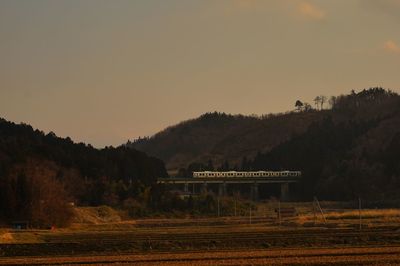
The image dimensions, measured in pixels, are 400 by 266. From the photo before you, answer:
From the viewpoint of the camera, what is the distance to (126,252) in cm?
3909

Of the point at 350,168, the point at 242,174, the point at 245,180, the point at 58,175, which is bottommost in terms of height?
the point at 58,175

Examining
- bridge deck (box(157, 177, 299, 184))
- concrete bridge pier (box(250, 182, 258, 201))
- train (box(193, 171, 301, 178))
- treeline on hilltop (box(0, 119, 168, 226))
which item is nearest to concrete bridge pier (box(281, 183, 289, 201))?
bridge deck (box(157, 177, 299, 184))

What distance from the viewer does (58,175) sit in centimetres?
11188

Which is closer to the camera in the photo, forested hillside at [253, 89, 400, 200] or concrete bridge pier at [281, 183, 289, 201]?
forested hillside at [253, 89, 400, 200]

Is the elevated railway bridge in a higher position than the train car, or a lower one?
lower

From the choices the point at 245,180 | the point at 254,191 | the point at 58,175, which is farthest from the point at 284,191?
the point at 58,175

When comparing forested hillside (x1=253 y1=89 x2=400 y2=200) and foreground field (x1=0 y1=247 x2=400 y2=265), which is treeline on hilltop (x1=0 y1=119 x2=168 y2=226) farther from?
foreground field (x1=0 y1=247 x2=400 y2=265)

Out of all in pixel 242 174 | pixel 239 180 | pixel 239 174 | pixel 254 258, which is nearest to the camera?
pixel 254 258

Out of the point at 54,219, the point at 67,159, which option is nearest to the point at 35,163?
the point at 67,159

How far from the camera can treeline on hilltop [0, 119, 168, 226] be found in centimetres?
7881

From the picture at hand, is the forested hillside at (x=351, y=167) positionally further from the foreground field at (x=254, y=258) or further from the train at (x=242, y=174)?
the foreground field at (x=254, y=258)

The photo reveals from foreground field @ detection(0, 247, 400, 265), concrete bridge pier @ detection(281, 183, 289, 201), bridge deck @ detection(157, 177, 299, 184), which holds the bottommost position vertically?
foreground field @ detection(0, 247, 400, 265)

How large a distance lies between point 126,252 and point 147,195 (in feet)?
253

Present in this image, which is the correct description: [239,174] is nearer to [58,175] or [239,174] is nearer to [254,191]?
[254,191]
